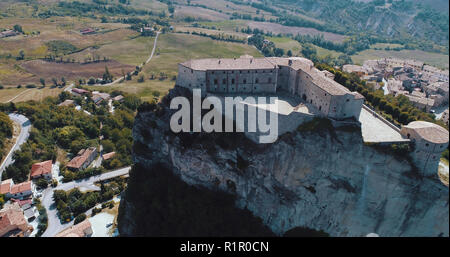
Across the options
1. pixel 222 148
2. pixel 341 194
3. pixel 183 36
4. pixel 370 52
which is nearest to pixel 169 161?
pixel 222 148

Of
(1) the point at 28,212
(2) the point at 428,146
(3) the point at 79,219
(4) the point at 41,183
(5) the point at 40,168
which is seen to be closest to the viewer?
(2) the point at 428,146

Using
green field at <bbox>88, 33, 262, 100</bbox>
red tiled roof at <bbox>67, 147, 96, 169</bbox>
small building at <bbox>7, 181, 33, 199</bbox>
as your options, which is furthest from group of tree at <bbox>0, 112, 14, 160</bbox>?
green field at <bbox>88, 33, 262, 100</bbox>

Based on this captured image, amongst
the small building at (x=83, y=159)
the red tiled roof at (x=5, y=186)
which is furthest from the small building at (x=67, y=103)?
the red tiled roof at (x=5, y=186)

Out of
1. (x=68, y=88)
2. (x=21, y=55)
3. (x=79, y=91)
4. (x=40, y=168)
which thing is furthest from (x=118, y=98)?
(x=21, y=55)

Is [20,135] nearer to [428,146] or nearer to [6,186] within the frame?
[6,186]

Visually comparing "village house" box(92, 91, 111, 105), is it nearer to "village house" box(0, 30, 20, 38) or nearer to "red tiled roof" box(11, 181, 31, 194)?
"red tiled roof" box(11, 181, 31, 194)

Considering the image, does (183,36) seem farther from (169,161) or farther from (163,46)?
(169,161)

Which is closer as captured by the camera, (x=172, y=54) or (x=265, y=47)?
(x=265, y=47)

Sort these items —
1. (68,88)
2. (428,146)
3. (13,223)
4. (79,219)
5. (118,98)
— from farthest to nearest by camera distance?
(68,88) < (118,98) < (79,219) < (13,223) < (428,146)
